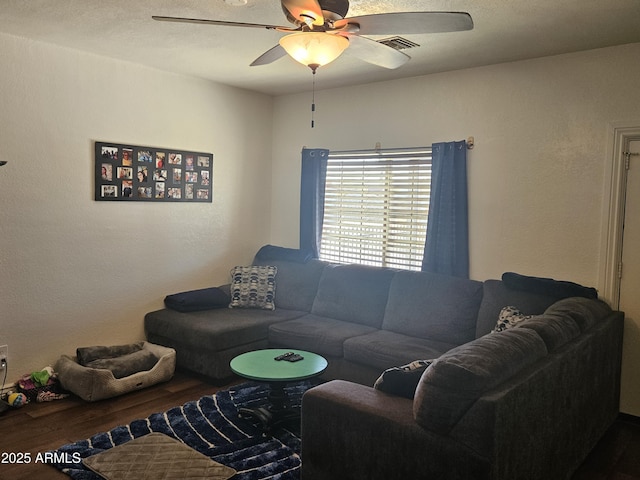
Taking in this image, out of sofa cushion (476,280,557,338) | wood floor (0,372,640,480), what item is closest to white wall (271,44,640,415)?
sofa cushion (476,280,557,338)

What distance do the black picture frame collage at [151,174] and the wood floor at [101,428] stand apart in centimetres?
159

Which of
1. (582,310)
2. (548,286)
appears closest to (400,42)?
(548,286)

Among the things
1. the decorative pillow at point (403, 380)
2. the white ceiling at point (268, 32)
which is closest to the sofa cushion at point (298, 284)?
the white ceiling at point (268, 32)

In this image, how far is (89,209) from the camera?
13.5 ft

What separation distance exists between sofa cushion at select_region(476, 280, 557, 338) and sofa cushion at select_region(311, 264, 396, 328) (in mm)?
838

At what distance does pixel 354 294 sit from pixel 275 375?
5.02 ft

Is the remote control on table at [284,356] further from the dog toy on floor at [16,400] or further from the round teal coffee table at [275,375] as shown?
the dog toy on floor at [16,400]

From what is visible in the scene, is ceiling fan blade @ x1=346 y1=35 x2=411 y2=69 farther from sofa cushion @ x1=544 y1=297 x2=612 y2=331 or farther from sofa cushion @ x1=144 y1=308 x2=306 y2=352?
sofa cushion @ x1=144 y1=308 x2=306 y2=352

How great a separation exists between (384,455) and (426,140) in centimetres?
292

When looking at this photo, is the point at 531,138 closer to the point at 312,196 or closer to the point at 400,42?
the point at 400,42

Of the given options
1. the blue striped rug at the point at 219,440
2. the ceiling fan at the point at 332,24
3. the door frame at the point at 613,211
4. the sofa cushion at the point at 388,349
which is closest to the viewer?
the ceiling fan at the point at 332,24

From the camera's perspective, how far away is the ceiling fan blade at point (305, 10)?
2.10 metres

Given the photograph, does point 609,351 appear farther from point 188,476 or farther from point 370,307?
point 188,476

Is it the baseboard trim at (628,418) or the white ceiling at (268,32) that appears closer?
the white ceiling at (268,32)
